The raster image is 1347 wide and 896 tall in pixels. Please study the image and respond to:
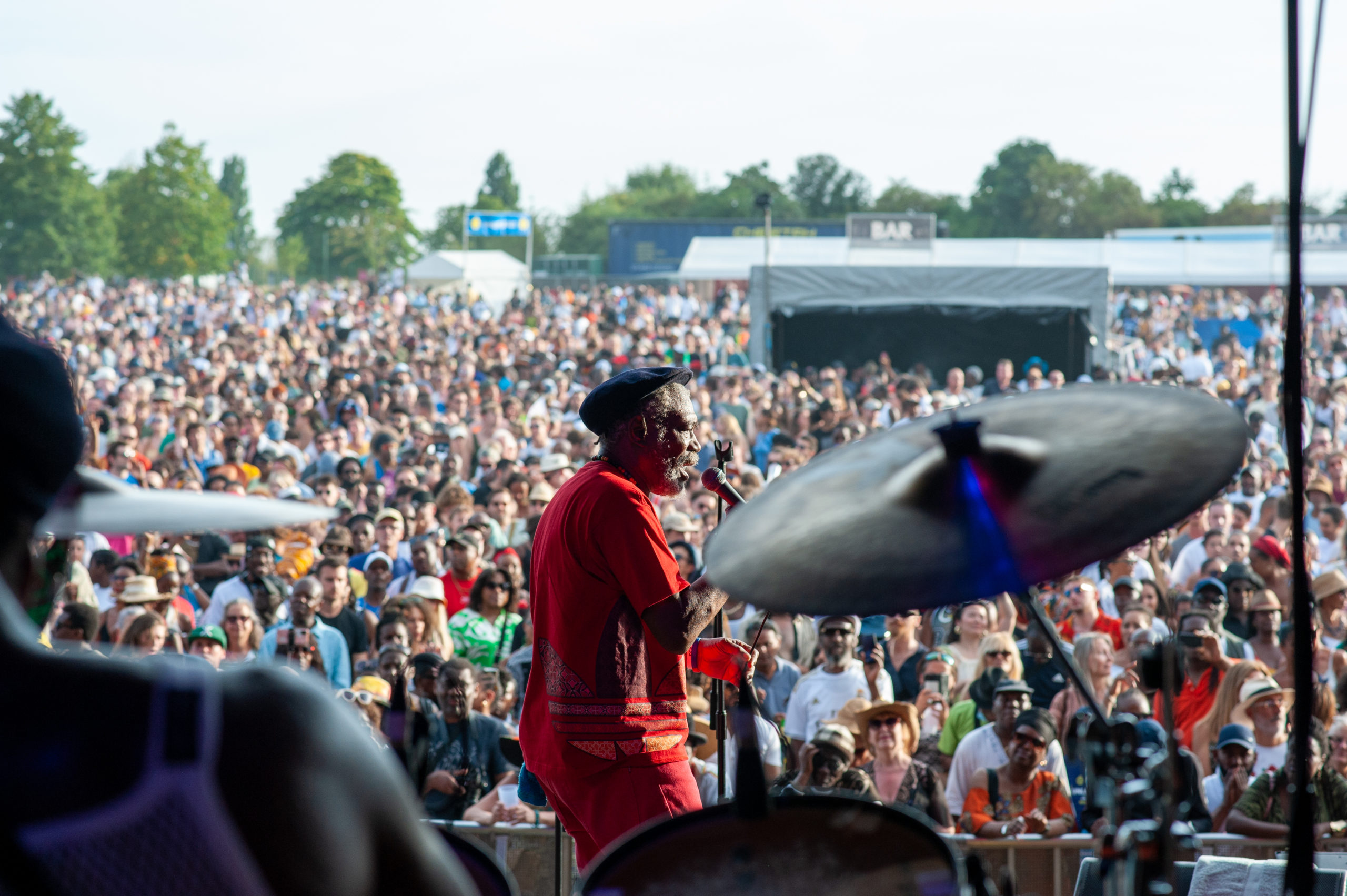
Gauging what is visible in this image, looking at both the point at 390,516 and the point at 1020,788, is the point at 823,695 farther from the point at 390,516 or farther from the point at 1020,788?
the point at 390,516

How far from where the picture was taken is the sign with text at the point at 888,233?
20609 millimetres

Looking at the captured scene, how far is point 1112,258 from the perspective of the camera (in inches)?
1173

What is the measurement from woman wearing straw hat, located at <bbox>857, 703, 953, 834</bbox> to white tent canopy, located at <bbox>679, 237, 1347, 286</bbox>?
16726 mm

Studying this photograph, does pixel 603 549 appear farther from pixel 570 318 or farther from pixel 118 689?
pixel 570 318

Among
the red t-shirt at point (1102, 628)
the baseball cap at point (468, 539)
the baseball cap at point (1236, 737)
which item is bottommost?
the baseball cap at point (1236, 737)

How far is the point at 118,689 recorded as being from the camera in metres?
0.89

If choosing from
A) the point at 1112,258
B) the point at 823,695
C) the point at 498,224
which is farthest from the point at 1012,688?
the point at 498,224

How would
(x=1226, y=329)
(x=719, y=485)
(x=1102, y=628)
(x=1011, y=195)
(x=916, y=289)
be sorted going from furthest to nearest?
(x=1011, y=195) < (x=1226, y=329) < (x=916, y=289) < (x=1102, y=628) < (x=719, y=485)

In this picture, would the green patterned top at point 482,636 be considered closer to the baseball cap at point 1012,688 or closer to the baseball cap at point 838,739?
the baseball cap at point 838,739

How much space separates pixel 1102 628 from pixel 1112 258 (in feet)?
79.7

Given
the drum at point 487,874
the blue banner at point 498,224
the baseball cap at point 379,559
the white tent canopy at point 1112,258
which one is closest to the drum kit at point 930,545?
the drum at point 487,874

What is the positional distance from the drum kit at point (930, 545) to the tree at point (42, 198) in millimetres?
54037

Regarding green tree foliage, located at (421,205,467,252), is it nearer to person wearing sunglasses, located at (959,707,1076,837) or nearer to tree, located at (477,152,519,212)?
tree, located at (477,152,519,212)

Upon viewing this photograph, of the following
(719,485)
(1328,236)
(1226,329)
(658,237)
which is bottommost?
(1226,329)
